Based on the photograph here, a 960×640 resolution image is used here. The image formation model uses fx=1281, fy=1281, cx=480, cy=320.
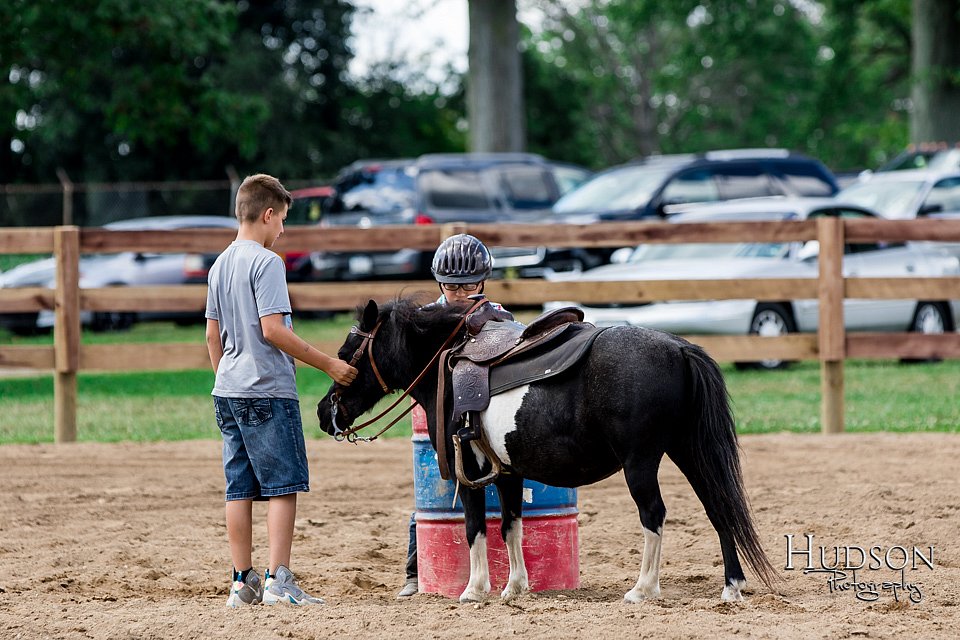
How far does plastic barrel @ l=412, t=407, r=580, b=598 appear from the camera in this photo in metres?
5.46

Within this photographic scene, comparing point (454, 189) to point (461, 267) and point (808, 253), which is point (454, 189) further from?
point (461, 267)

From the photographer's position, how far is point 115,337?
17219 millimetres

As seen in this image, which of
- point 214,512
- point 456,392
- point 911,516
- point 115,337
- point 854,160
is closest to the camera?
point 456,392

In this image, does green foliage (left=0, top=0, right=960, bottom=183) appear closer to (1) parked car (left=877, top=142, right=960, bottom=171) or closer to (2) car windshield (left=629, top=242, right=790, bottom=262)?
(1) parked car (left=877, top=142, right=960, bottom=171)

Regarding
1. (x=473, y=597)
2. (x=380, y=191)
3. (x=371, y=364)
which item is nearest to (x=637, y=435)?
(x=473, y=597)

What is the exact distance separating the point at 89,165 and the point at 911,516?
1041 inches

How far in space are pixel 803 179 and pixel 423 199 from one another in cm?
525

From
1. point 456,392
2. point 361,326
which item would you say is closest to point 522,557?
point 456,392

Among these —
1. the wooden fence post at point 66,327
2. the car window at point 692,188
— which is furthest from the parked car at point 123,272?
the wooden fence post at point 66,327

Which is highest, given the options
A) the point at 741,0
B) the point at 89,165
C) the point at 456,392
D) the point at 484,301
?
the point at 741,0

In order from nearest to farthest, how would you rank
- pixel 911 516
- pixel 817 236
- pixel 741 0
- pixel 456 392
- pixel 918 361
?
pixel 456 392, pixel 911 516, pixel 817 236, pixel 918 361, pixel 741 0

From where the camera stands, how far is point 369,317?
536 centimetres

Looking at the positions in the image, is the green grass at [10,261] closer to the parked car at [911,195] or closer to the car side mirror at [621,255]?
the car side mirror at [621,255]

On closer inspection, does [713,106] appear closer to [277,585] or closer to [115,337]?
[115,337]
